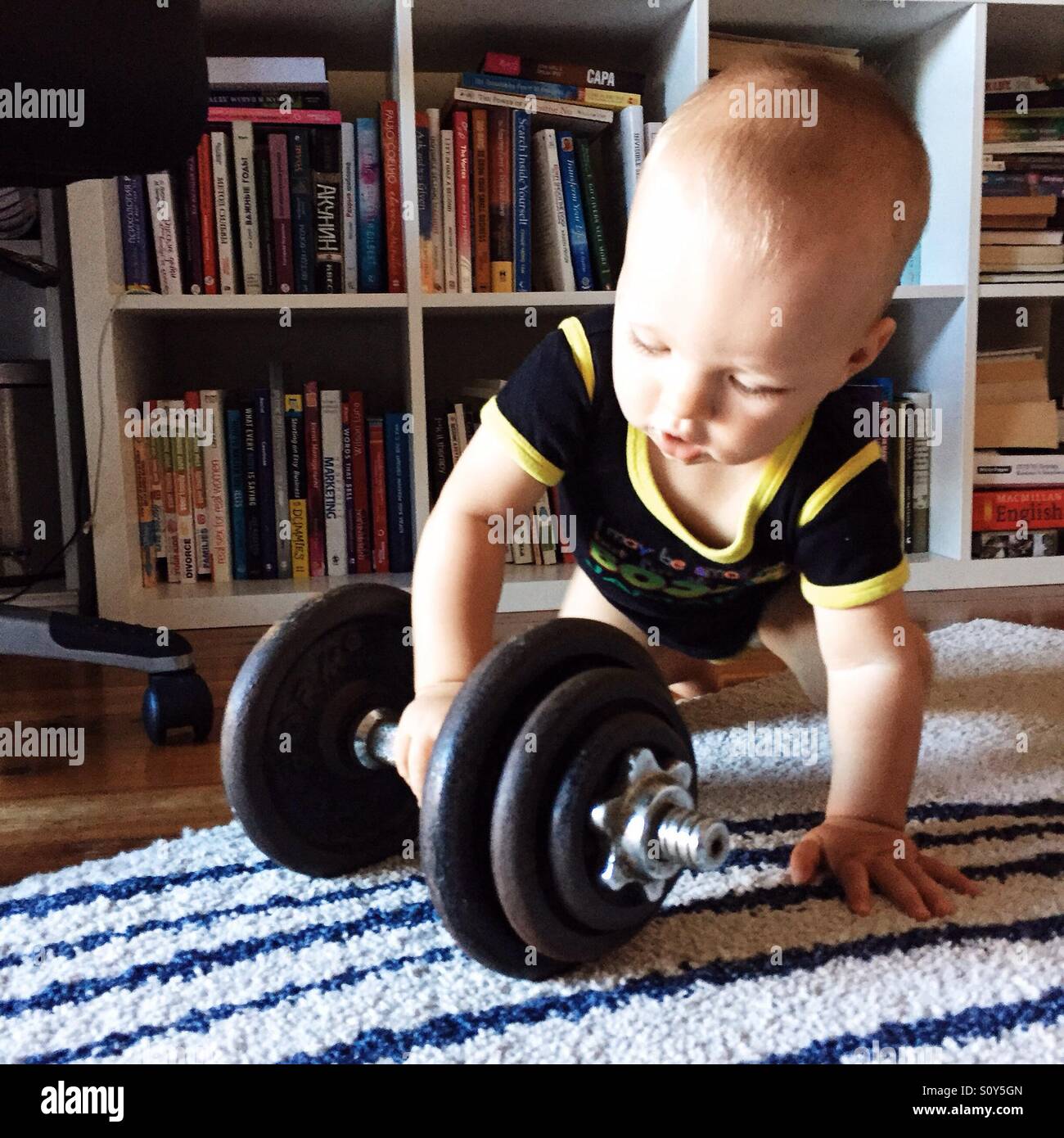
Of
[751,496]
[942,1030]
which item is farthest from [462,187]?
[942,1030]

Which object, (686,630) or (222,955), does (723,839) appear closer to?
(222,955)

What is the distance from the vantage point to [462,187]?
164cm

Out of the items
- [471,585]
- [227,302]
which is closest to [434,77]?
[227,302]

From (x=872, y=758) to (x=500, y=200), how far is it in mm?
1210

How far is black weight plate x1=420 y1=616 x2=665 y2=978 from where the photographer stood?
0.51 meters

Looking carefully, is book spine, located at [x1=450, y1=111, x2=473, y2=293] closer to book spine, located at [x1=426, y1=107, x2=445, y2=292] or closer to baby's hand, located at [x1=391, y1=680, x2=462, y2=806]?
book spine, located at [x1=426, y1=107, x2=445, y2=292]

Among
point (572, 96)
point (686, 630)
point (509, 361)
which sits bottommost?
point (686, 630)

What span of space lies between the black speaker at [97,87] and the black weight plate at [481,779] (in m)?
0.76

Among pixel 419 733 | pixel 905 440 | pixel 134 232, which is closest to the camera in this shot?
pixel 419 733

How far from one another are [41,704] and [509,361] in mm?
1122

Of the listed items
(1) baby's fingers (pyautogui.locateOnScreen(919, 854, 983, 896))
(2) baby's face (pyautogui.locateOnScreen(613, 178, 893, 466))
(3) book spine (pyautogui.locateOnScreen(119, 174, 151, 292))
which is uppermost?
(3) book spine (pyautogui.locateOnScreen(119, 174, 151, 292))

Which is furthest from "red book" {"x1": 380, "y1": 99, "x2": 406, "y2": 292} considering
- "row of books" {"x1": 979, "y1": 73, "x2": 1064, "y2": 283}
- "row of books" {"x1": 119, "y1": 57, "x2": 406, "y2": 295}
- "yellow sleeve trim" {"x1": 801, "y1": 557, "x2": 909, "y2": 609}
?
"yellow sleeve trim" {"x1": 801, "y1": 557, "x2": 909, "y2": 609}

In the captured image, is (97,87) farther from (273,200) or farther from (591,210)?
(591,210)

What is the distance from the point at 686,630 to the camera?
3.25ft
